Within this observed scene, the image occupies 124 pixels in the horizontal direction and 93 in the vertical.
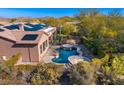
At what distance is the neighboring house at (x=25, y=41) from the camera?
1095 cm

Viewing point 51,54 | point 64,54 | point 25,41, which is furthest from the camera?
point 64,54

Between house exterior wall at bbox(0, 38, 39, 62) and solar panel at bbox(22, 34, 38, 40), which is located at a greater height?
solar panel at bbox(22, 34, 38, 40)

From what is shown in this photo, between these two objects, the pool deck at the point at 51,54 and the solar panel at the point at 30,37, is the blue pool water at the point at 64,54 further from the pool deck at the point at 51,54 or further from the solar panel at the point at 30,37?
the solar panel at the point at 30,37

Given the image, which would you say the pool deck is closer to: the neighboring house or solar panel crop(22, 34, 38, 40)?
the neighboring house

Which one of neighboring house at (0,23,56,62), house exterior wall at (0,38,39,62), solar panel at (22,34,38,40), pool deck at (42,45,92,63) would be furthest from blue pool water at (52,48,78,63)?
solar panel at (22,34,38,40)

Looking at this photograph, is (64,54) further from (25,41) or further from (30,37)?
(25,41)

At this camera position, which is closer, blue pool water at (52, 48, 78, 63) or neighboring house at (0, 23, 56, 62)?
neighboring house at (0, 23, 56, 62)

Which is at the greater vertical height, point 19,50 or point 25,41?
point 25,41

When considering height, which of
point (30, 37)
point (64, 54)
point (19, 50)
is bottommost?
point (64, 54)

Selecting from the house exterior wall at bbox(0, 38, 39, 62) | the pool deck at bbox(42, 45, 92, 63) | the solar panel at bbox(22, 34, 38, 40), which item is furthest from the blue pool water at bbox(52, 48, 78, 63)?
the solar panel at bbox(22, 34, 38, 40)

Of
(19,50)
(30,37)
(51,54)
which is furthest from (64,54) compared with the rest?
(19,50)

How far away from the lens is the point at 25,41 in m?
10.9

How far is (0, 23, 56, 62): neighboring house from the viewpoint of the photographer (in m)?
11.0
